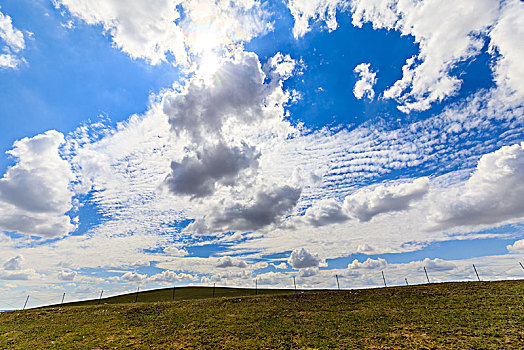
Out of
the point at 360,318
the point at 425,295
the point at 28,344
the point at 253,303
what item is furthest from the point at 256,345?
the point at 425,295

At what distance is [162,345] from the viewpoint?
32.5m

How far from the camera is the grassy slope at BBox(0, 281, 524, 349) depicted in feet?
97.0

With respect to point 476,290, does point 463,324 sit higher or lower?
lower

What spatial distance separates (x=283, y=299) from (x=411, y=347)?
3110cm

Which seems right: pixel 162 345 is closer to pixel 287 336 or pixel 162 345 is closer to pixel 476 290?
pixel 287 336

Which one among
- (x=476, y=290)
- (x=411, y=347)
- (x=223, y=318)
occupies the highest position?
(x=476, y=290)

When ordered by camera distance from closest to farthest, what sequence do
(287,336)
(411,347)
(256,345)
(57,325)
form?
(411,347) → (256,345) → (287,336) → (57,325)

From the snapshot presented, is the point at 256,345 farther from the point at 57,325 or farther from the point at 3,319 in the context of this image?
the point at 3,319

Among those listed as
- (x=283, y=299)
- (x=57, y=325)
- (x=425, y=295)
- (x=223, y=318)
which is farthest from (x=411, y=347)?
(x=57, y=325)

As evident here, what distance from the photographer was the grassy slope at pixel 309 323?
1164 inches

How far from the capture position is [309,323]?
124ft

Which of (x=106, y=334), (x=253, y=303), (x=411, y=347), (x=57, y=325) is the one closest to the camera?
(x=411, y=347)

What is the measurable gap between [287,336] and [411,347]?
14384mm

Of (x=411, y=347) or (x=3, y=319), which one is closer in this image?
(x=411, y=347)
